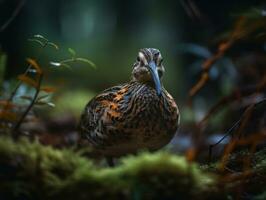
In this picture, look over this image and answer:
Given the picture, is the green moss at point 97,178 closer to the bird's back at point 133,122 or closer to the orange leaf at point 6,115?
the orange leaf at point 6,115

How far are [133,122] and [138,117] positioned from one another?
54 mm

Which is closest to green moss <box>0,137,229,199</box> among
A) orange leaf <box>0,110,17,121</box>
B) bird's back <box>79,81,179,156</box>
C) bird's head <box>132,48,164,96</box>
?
orange leaf <box>0,110,17,121</box>

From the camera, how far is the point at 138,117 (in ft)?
14.5

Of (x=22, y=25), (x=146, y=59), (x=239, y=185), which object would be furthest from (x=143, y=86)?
(x=22, y=25)

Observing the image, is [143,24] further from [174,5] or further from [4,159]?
[4,159]

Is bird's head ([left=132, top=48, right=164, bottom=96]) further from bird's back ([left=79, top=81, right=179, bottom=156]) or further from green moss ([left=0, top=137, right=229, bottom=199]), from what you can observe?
green moss ([left=0, top=137, right=229, bottom=199])

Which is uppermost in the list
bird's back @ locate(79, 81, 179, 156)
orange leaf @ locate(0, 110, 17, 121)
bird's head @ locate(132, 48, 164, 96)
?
bird's head @ locate(132, 48, 164, 96)

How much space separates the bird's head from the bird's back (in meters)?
0.07

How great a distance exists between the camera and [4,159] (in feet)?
10.0

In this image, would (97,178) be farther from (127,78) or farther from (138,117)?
(127,78)

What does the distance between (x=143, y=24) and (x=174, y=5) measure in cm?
69

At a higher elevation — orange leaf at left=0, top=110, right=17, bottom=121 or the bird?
orange leaf at left=0, top=110, right=17, bottom=121

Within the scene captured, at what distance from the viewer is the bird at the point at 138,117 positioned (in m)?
4.38

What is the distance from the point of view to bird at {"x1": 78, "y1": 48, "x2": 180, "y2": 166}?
438cm
